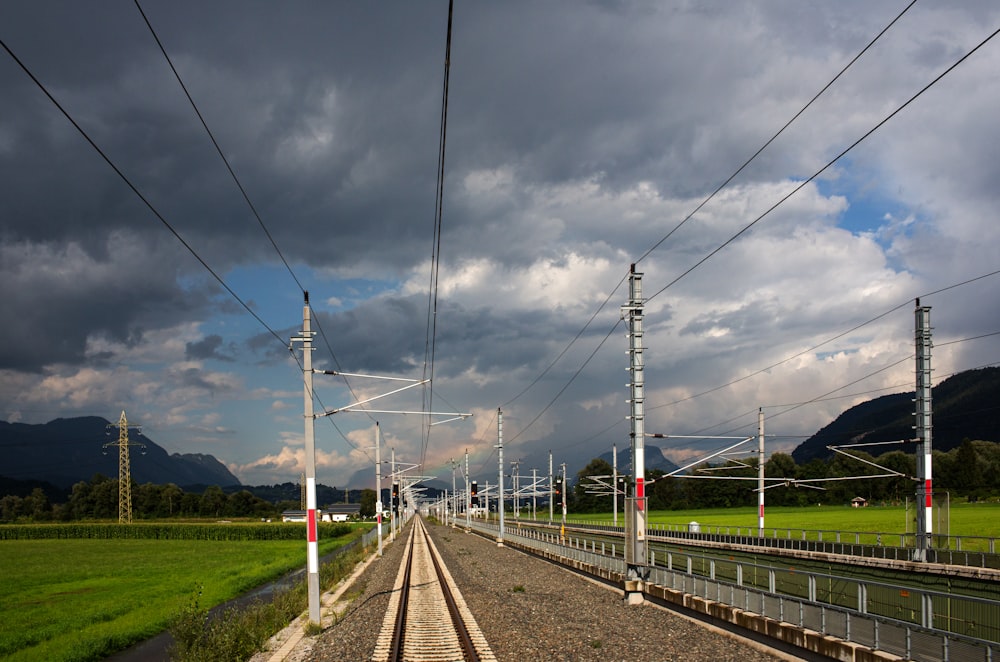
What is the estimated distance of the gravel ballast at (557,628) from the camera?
18406mm

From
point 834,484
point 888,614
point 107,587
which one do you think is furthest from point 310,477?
point 834,484

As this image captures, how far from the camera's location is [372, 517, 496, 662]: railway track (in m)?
19.1

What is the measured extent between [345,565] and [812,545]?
1136 inches

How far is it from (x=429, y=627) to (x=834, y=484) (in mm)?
120693

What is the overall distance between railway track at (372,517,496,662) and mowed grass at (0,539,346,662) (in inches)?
317

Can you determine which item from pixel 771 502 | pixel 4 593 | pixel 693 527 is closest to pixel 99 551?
pixel 4 593

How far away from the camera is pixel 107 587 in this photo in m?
53.0

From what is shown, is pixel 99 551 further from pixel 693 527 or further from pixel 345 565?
pixel 693 527

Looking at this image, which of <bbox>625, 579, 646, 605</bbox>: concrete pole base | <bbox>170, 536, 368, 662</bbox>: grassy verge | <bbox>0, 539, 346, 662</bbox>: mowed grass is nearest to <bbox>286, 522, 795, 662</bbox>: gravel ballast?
<bbox>625, 579, 646, 605</bbox>: concrete pole base

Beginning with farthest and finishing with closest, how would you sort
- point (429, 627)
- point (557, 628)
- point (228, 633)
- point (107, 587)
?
point (107, 587)
point (429, 627)
point (557, 628)
point (228, 633)

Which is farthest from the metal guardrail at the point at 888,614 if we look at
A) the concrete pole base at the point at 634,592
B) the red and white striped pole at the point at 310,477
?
the red and white striped pole at the point at 310,477

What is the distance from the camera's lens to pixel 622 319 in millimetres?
29594

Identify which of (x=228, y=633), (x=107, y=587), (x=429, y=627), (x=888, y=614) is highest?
(x=888, y=614)

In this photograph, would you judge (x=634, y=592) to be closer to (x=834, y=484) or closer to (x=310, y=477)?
(x=310, y=477)
